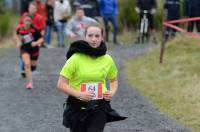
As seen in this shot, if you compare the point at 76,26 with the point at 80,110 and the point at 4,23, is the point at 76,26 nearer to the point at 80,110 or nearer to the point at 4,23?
the point at 80,110

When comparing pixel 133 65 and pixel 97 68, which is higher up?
pixel 97 68

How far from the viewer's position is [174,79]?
13.6 meters

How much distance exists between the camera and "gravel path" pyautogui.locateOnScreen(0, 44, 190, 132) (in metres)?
8.92

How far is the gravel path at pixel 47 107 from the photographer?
892 cm

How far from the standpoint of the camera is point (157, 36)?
22594mm

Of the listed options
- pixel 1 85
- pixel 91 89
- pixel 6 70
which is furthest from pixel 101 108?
pixel 6 70

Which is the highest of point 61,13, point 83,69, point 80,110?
point 83,69

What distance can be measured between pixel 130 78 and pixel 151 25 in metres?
7.24

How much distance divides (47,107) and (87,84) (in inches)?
171

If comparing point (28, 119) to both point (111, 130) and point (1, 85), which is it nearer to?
point (111, 130)

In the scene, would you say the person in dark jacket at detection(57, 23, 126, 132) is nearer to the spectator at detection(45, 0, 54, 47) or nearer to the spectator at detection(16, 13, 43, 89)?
the spectator at detection(16, 13, 43, 89)

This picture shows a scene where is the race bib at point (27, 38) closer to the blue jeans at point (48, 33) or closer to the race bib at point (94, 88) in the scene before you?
the race bib at point (94, 88)

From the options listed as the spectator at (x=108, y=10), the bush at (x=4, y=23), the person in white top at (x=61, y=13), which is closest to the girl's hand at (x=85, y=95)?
the person in white top at (x=61, y=13)

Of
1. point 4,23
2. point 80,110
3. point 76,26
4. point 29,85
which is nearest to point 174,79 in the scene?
point 76,26
